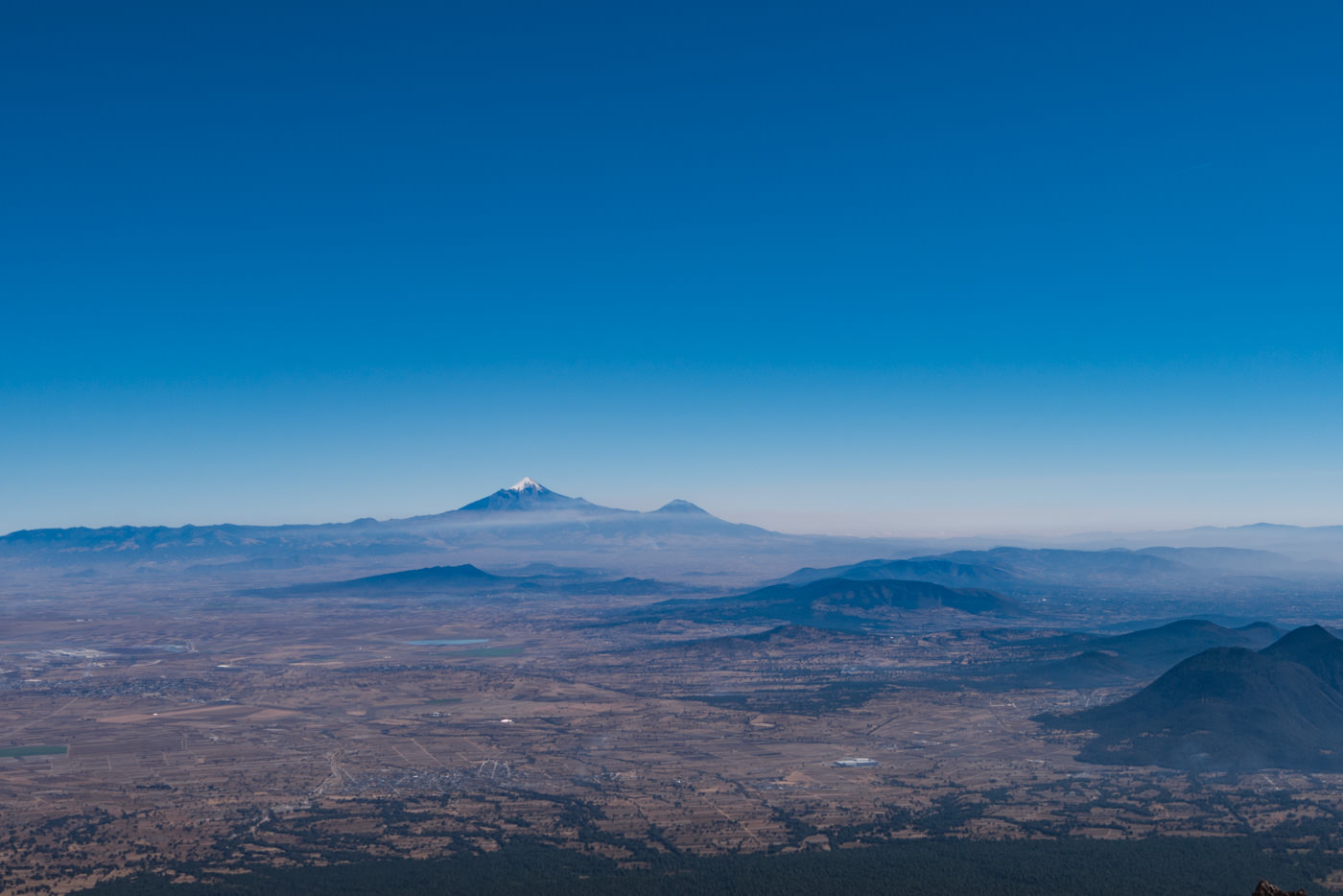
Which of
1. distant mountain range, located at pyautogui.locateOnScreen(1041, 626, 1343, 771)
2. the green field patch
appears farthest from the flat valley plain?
distant mountain range, located at pyautogui.locateOnScreen(1041, 626, 1343, 771)

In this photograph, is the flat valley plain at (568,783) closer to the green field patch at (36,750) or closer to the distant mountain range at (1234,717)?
the green field patch at (36,750)

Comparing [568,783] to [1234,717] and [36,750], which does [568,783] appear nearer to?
[36,750]

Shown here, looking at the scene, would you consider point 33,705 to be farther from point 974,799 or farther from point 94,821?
point 974,799

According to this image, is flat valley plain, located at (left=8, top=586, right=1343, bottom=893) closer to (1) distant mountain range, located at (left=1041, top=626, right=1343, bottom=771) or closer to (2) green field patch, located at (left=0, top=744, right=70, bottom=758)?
(2) green field patch, located at (left=0, top=744, right=70, bottom=758)

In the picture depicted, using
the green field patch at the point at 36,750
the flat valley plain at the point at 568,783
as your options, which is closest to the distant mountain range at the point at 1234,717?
the flat valley plain at the point at 568,783

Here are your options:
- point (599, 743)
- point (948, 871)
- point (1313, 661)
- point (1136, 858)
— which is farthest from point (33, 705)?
point (1313, 661)

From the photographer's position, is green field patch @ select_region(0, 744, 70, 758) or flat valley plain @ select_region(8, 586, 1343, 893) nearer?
flat valley plain @ select_region(8, 586, 1343, 893)

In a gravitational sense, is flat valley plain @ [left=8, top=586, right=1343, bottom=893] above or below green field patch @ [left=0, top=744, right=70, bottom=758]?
above
